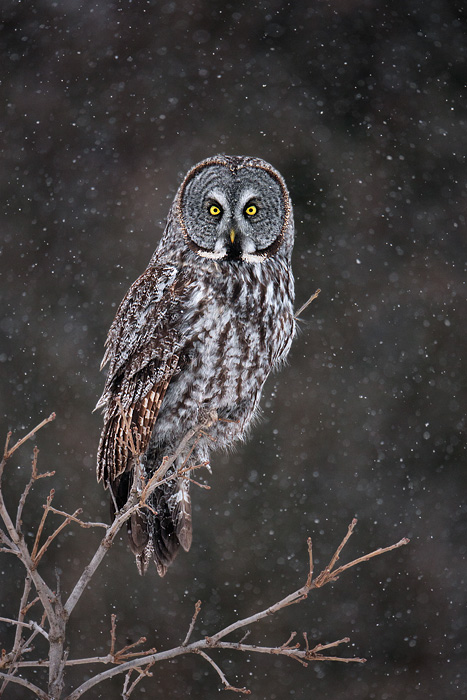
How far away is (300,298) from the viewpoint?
5.18 metres

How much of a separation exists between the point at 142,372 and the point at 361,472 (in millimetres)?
3225

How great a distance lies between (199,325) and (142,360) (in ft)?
0.65

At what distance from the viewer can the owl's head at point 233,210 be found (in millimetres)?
2047

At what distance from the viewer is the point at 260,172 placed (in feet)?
6.81

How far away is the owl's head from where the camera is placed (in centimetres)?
205

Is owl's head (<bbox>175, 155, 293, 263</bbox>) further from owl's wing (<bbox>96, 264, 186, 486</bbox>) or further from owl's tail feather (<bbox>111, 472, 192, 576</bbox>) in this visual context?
owl's tail feather (<bbox>111, 472, 192, 576</bbox>)

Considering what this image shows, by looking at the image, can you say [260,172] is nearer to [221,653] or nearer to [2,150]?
[2,150]

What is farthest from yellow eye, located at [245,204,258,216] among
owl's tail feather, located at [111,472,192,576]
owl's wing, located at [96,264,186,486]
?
owl's tail feather, located at [111,472,192,576]

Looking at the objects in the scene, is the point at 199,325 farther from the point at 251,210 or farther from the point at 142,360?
the point at 251,210

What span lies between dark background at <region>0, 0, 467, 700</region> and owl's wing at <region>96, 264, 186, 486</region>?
2805 millimetres

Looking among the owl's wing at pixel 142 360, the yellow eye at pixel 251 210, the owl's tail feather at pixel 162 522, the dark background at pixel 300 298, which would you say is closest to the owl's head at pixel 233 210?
the yellow eye at pixel 251 210

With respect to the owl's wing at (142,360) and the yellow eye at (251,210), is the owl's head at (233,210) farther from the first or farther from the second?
the owl's wing at (142,360)

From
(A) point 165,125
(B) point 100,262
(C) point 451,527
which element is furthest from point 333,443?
(A) point 165,125

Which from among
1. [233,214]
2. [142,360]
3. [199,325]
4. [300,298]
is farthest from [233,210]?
[300,298]
